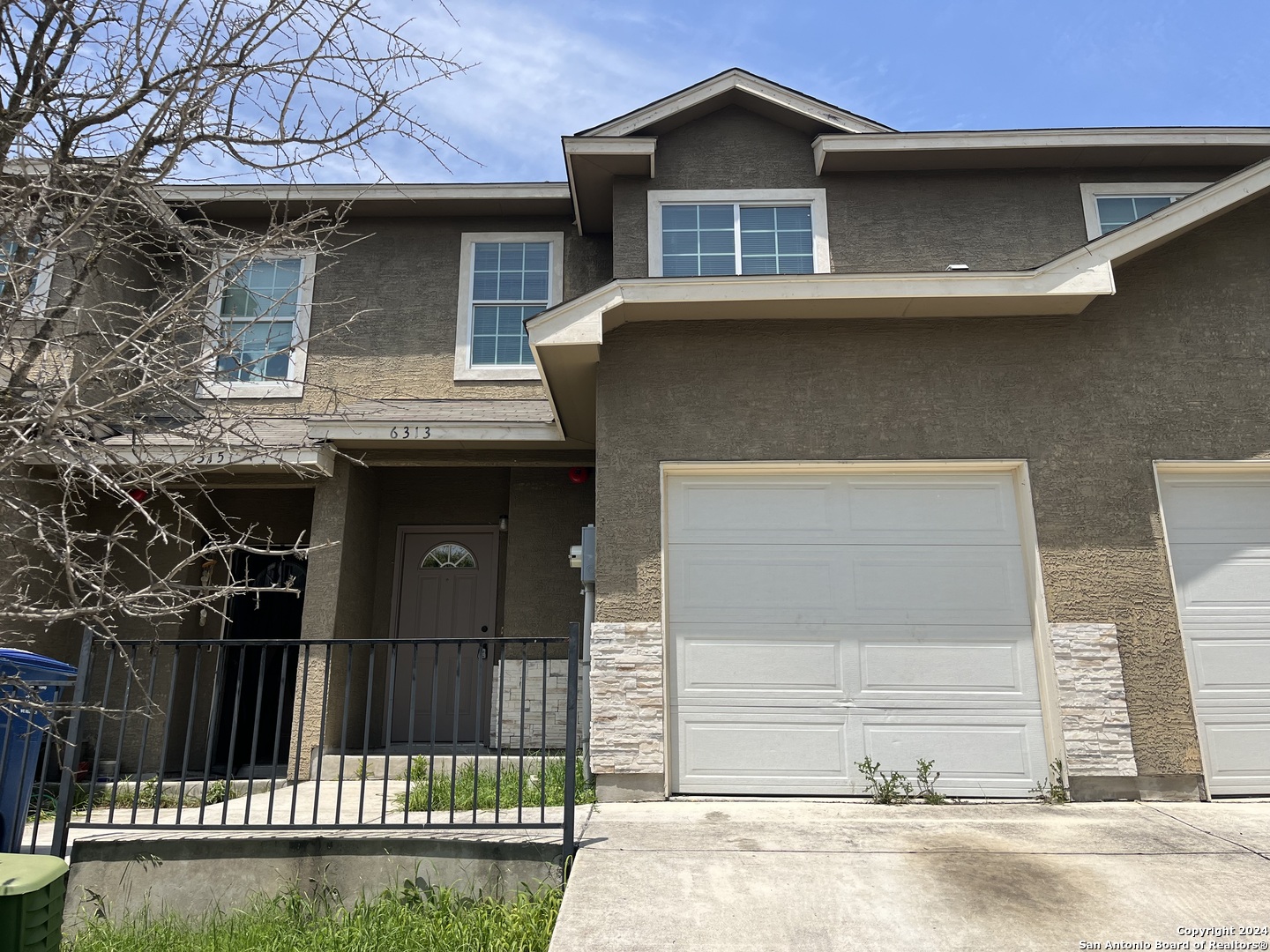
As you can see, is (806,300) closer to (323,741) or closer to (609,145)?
(609,145)

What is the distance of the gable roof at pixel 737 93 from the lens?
917 cm

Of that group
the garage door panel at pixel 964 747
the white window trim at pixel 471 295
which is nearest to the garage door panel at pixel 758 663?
the garage door panel at pixel 964 747

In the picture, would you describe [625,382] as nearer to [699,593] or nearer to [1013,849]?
[699,593]

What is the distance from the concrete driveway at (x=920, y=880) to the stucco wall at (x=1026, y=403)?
1.48 meters

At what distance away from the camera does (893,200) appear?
910 centimetres

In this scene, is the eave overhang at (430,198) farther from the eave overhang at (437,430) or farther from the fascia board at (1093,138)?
the fascia board at (1093,138)

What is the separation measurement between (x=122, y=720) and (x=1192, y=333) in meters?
7.47

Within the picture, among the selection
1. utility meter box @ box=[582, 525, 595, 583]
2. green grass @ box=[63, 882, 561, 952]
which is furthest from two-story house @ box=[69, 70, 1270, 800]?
green grass @ box=[63, 882, 561, 952]

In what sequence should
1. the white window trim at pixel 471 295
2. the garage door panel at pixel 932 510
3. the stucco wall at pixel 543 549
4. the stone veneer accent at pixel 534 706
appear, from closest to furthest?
the garage door panel at pixel 932 510, the stone veneer accent at pixel 534 706, the stucco wall at pixel 543 549, the white window trim at pixel 471 295

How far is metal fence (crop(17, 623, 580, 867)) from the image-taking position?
4621mm

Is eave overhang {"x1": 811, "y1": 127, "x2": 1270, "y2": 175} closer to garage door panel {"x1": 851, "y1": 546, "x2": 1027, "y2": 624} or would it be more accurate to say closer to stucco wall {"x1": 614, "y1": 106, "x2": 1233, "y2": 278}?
stucco wall {"x1": 614, "y1": 106, "x2": 1233, "y2": 278}

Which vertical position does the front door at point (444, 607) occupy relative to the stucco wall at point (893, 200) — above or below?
below

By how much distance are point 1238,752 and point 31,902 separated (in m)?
6.80

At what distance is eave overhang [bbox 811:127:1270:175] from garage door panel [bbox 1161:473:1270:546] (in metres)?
4.16
